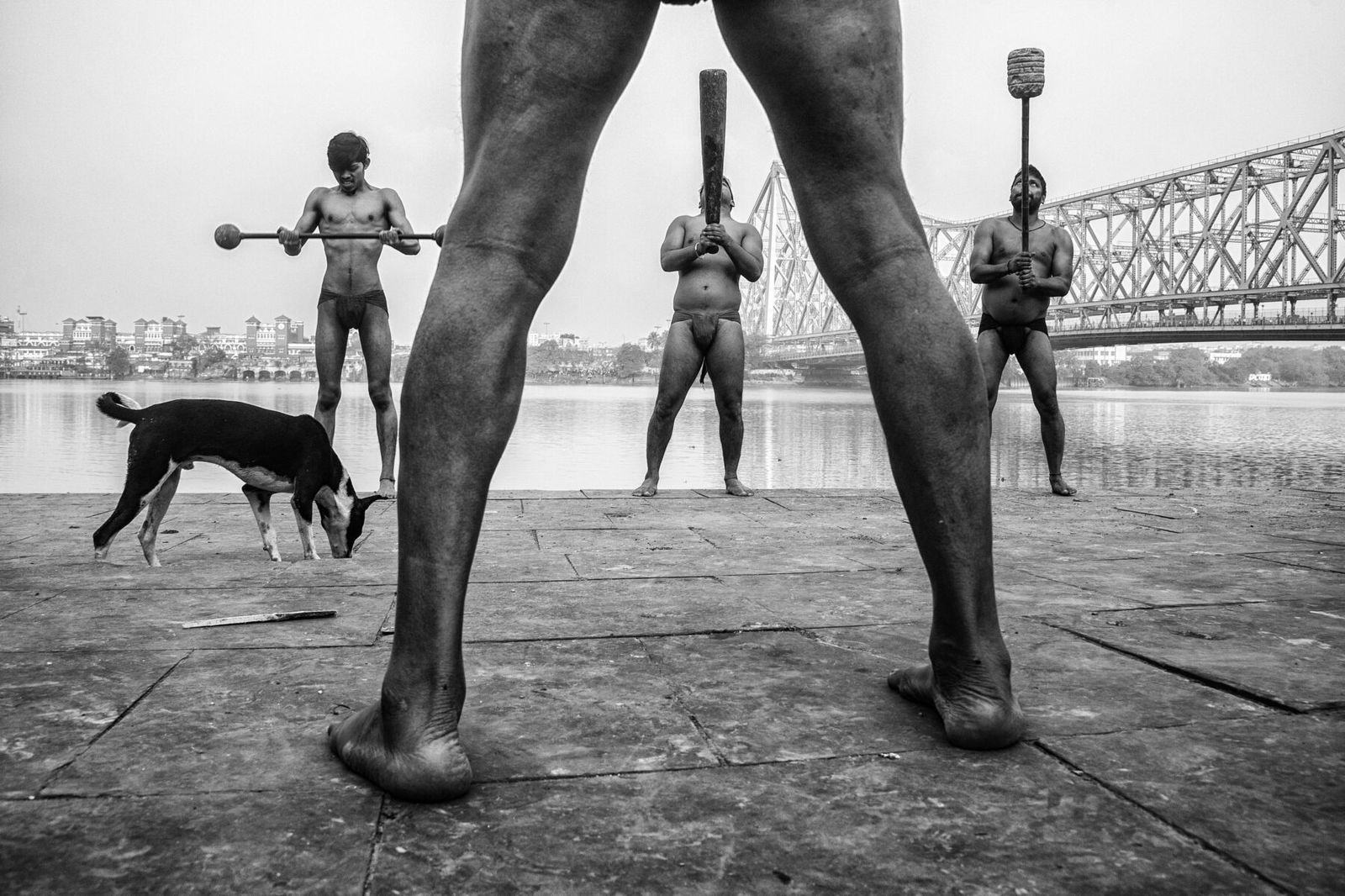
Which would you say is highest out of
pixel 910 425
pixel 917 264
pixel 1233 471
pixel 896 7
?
pixel 896 7

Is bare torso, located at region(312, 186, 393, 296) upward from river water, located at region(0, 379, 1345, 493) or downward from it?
upward

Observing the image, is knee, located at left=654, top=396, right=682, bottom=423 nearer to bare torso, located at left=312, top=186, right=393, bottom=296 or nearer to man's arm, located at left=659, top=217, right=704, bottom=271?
man's arm, located at left=659, top=217, right=704, bottom=271

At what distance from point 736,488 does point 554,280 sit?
3928 millimetres

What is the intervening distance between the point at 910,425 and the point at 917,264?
8.1 inches

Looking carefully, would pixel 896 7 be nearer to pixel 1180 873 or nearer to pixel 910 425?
pixel 910 425

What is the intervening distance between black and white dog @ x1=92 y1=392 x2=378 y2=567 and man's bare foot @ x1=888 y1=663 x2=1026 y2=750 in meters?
2.26

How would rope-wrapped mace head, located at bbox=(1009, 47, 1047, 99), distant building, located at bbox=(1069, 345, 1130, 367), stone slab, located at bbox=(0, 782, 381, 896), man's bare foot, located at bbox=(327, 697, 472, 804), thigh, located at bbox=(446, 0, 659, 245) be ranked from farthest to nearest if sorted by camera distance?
distant building, located at bbox=(1069, 345, 1130, 367) < rope-wrapped mace head, located at bbox=(1009, 47, 1047, 99) < thigh, located at bbox=(446, 0, 659, 245) < man's bare foot, located at bbox=(327, 697, 472, 804) < stone slab, located at bbox=(0, 782, 381, 896)

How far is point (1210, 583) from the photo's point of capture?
235 centimetres

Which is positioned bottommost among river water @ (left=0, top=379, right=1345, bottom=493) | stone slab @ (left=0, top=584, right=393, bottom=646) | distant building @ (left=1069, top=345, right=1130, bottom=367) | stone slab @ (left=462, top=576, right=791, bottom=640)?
river water @ (left=0, top=379, right=1345, bottom=493)

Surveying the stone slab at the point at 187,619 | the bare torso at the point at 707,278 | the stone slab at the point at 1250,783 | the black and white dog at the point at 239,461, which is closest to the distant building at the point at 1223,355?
the bare torso at the point at 707,278

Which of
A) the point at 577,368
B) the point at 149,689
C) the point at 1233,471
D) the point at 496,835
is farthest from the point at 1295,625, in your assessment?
the point at 577,368

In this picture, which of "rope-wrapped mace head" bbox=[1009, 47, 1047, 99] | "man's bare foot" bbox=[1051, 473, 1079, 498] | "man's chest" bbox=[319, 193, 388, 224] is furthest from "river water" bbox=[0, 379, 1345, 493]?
"rope-wrapped mace head" bbox=[1009, 47, 1047, 99]

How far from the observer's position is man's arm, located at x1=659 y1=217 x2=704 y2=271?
6035 millimetres

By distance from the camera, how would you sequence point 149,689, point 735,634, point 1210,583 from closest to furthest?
point 149,689 < point 735,634 < point 1210,583
